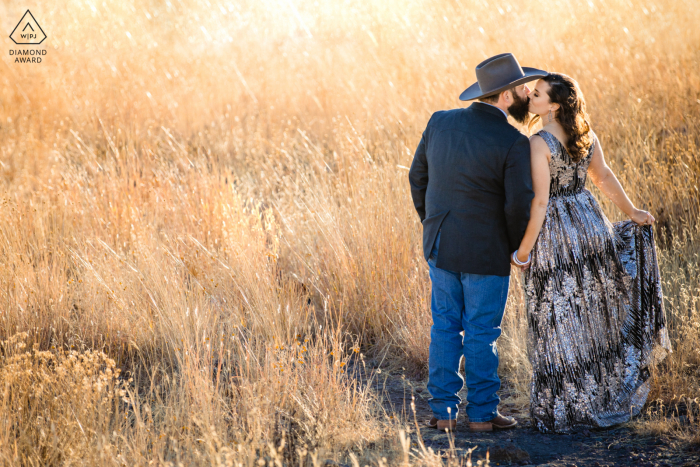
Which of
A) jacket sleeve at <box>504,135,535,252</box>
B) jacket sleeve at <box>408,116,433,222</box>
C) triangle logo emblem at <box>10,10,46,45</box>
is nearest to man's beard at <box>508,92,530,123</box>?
jacket sleeve at <box>504,135,535,252</box>

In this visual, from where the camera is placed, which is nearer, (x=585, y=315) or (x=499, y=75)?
(x=499, y=75)

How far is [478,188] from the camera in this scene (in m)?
2.83

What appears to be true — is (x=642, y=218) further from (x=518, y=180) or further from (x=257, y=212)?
(x=257, y=212)

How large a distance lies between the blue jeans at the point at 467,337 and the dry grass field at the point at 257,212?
0.35 meters

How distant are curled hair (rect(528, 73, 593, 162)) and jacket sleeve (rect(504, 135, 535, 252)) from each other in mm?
287

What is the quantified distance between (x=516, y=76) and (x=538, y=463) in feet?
5.99

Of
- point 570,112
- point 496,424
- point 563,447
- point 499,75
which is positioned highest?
point 499,75

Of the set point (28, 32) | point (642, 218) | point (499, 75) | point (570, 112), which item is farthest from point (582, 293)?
point (28, 32)

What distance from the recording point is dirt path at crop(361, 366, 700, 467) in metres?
2.77

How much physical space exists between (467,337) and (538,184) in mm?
838

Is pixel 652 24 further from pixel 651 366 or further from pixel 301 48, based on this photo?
pixel 651 366

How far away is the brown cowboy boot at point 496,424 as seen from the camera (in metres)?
3.05

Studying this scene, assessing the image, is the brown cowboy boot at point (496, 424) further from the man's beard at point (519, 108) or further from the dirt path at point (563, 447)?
the man's beard at point (519, 108)

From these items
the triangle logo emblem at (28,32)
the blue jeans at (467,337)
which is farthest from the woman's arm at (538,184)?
the triangle logo emblem at (28,32)
